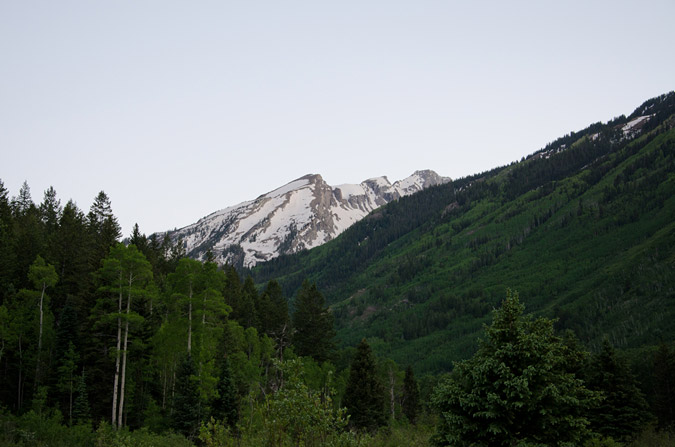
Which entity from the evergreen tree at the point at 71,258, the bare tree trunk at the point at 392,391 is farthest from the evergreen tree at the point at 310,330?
the evergreen tree at the point at 71,258

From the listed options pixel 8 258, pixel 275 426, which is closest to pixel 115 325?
pixel 8 258

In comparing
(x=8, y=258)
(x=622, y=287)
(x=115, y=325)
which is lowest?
(x=622, y=287)

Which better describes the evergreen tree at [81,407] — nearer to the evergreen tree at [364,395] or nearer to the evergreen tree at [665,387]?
the evergreen tree at [364,395]

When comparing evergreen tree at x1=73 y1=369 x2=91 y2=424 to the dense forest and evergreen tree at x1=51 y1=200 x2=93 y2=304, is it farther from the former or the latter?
evergreen tree at x1=51 y1=200 x2=93 y2=304

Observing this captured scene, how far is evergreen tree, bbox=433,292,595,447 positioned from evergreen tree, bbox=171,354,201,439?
21.2 metres

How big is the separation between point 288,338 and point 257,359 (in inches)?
515

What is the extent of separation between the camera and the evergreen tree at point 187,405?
34.9m

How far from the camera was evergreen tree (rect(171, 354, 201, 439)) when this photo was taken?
114ft

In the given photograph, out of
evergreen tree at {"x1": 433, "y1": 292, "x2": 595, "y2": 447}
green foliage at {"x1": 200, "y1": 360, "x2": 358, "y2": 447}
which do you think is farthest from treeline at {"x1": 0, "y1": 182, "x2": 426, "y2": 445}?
green foliage at {"x1": 200, "y1": 360, "x2": 358, "y2": 447}

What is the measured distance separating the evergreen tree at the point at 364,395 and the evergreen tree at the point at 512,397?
25.3 meters

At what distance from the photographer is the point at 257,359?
4959cm

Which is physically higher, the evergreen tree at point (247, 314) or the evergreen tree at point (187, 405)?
the evergreen tree at point (247, 314)

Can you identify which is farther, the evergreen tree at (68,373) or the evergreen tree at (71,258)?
the evergreen tree at (71,258)

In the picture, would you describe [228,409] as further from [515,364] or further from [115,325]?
[515,364]
